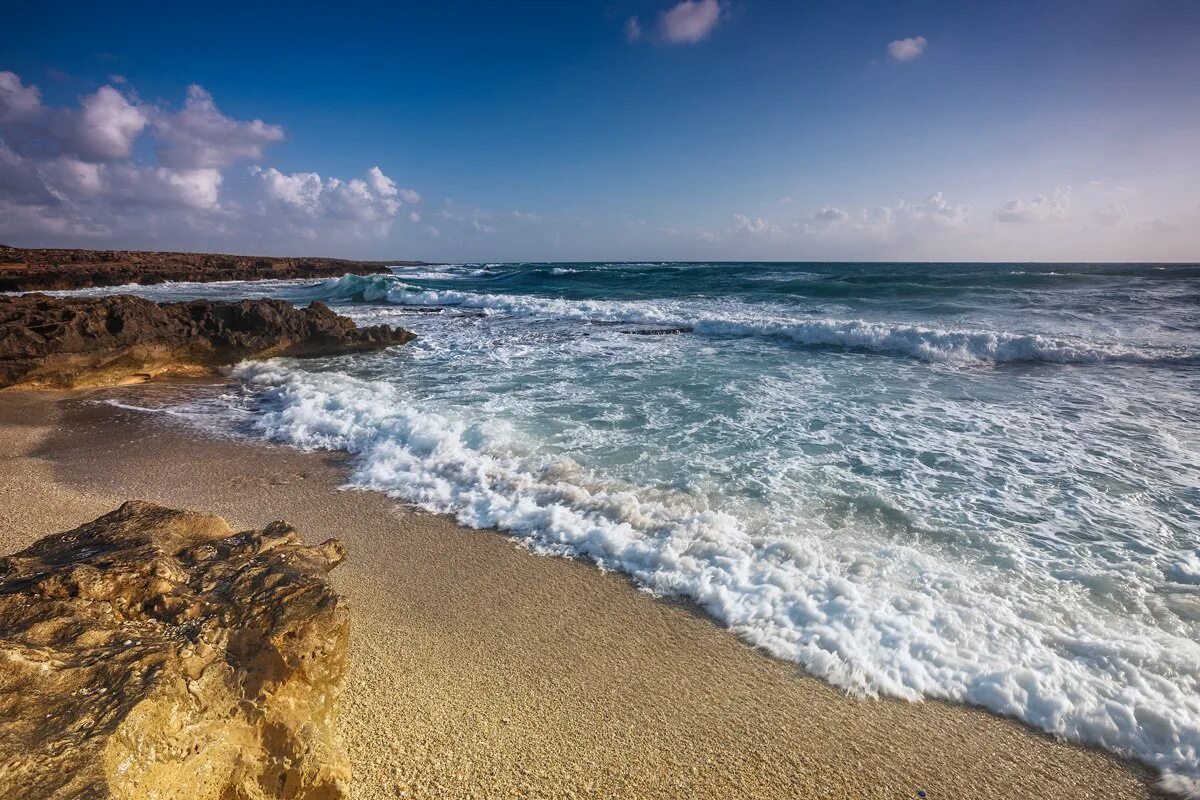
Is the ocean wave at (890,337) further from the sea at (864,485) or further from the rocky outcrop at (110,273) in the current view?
the rocky outcrop at (110,273)

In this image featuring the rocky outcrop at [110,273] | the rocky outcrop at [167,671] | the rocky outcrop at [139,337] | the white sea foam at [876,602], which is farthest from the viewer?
the rocky outcrop at [110,273]

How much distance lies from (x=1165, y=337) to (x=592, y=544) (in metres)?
15.7

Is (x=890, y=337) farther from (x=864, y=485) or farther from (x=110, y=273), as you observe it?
(x=110, y=273)

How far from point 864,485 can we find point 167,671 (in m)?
4.66

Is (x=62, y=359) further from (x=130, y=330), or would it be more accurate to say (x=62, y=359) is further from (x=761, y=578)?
(x=761, y=578)

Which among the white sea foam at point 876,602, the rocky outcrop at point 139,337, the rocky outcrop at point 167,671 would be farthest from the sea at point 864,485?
the rocky outcrop at point 167,671

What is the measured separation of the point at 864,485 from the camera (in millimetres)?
4711

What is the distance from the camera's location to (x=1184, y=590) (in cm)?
331

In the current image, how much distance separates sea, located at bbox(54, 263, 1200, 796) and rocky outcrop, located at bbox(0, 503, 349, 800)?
1969mm

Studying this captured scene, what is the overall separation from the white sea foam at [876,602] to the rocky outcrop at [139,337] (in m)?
6.35

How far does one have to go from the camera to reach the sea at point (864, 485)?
2.74 metres

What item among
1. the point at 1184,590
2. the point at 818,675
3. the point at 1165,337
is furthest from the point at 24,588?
the point at 1165,337

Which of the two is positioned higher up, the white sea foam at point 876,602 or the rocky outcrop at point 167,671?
the rocky outcrop at point 167,671

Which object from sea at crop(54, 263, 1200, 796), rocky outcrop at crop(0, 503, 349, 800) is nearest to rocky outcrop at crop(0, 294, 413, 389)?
sea at crop(54, 263, 1200, 796)
